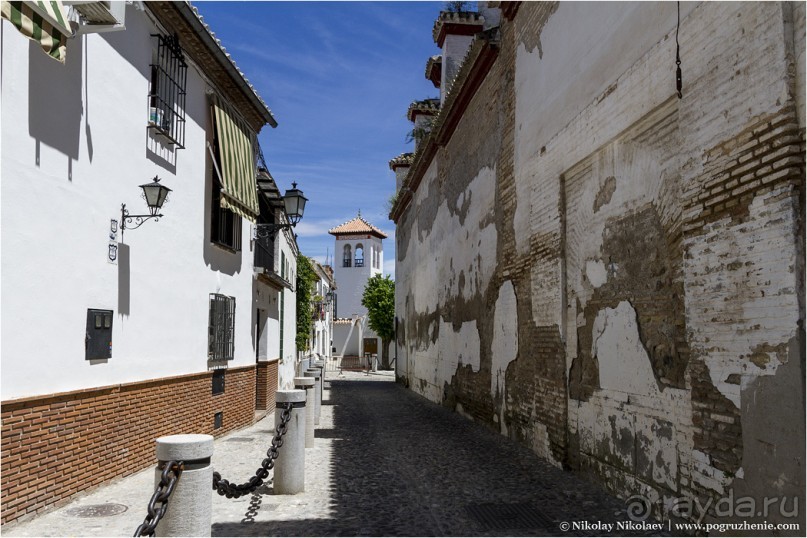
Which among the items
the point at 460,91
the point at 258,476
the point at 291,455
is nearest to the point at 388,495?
the point at 291,455

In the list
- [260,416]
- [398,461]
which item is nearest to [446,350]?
[260,416]

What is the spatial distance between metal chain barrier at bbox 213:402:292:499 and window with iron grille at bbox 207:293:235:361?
3.64 metres

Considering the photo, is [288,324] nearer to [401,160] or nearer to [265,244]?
[265,244]

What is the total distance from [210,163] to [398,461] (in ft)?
16.0

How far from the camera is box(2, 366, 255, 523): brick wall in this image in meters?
5.02

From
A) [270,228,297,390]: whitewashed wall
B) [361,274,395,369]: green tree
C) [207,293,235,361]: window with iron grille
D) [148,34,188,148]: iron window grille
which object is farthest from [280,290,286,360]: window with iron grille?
[361,274,395,369]: green tree

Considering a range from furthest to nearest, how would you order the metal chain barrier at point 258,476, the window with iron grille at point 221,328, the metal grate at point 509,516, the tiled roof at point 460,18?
the tiled roof at point 460,18 → the window with iron grille at point 221,328 → the metal grate at point 509,516 → the metal chain barrier at point 258,476

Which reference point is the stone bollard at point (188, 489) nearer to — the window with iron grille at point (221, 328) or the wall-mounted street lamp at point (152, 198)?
the wall-mounted street lamp at point (152, 198)

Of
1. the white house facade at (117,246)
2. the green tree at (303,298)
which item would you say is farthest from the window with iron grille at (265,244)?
the green tree at (303,298)

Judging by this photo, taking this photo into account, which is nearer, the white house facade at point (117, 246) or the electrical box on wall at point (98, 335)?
the white house facade at point (117, 246)

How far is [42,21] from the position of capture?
4648 millimetres

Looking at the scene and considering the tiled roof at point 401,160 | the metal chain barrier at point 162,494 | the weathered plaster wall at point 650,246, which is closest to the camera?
the metal chain barrier at point 162,494

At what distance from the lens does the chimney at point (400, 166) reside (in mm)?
26688

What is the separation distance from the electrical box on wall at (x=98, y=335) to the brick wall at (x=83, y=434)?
0.33 meters
